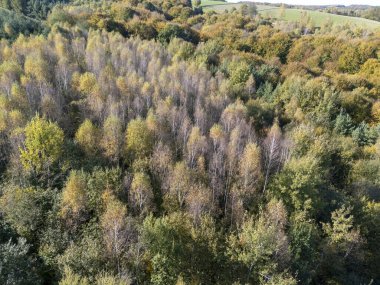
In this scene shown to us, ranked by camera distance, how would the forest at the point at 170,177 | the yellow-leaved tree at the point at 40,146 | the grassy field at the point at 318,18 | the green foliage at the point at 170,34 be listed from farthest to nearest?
the grassy field at the point at 318,18, the green foliage at the point at 170,34, the yellow-leaved tree at the point at 40,146, the forest at the point at 170,177

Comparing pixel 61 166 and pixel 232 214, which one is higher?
pixel 61 166

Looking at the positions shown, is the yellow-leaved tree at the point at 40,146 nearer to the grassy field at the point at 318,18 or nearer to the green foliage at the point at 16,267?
the green foliage at the point at 16,267

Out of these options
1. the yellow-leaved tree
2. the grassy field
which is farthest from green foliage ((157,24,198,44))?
the grassy field

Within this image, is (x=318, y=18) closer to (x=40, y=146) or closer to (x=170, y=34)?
(x=170, y=34)

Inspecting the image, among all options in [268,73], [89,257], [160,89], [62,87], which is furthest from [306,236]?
[268,73]

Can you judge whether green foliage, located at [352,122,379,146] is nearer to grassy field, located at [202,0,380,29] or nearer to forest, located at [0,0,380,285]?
forest, located at [0,0,380,285]

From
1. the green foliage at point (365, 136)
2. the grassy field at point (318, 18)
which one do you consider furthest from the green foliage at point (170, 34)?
the grassy field at point (318, 18)

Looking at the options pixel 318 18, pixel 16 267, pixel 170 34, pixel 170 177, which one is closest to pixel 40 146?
pixel 16 267

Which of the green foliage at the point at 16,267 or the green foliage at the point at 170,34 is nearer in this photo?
the green foliage at the point at 16,267

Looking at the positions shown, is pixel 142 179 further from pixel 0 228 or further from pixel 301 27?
pixel 301 27
